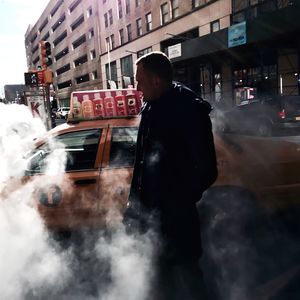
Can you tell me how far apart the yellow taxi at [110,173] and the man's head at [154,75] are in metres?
1.42

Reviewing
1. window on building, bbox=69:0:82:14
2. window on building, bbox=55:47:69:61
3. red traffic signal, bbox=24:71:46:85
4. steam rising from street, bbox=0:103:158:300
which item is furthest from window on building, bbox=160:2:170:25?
window on building, bbox=55:47:69:61

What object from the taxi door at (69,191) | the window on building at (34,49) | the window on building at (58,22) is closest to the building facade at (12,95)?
the taxi door at (69,191)

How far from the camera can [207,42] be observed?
19.8 m

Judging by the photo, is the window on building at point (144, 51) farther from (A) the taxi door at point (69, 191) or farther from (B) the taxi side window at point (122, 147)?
(A) the taxi door at point (69, 191)

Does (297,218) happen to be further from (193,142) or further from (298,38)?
(298,38)

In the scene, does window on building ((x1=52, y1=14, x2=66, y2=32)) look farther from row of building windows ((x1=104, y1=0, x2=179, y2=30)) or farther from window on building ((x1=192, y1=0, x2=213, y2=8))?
window on building ((x1=192, y1=0, x2=213, y2=8))

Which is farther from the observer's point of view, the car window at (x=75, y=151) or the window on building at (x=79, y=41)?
the window on building at (x=79, y=41)

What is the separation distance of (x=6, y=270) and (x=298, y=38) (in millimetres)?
16520

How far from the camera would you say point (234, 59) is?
2183cm

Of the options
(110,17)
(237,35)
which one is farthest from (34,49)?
(237,35)

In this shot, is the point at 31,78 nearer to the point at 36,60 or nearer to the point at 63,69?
the point at 63,69

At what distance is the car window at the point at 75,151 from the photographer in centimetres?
332

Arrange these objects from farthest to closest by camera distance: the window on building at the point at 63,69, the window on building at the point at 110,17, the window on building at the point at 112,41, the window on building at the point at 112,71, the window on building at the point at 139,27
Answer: the window on building at the point at 63,69, the window on building at the point at 112,41, the window on building at the point at 112,71, the window on building at the point at 110,17, the window on building at the point at 139,27

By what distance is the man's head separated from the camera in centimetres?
190
